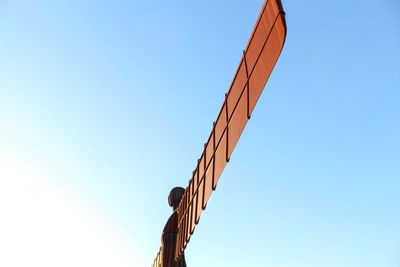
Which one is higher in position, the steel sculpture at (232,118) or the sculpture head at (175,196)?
the sculpture head at (175,196)

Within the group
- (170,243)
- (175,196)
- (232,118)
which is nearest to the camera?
(232,118)

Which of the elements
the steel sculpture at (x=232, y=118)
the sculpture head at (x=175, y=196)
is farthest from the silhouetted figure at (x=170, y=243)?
the sculpture head at (x=175, y=196)

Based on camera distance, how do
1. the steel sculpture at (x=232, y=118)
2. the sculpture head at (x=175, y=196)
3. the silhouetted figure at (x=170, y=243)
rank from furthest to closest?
1. the sculpture head at (x=175, y=196)
2. the silhouetted figure at (x=170, y=243)
3. the steel sculpture at (x=232, y=118)

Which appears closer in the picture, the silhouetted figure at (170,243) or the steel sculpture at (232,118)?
the steel sculpture at (232,118)

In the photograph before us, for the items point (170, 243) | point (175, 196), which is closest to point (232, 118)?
point (170, 243)

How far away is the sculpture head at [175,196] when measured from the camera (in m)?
8.29

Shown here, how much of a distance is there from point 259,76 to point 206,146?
6.38 feet

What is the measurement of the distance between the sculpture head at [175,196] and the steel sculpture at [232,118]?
0.51m

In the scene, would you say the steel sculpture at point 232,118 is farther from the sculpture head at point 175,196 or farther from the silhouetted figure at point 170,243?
the sculpture head at point 175,196

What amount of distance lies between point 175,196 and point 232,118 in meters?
3.42

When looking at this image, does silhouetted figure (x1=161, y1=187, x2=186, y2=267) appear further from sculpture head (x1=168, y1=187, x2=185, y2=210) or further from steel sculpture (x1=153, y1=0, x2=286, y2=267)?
sculpture head (x1=168, y1=187, x2=185, y2=210)

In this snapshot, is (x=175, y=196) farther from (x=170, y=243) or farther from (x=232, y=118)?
(x=232, y=118)

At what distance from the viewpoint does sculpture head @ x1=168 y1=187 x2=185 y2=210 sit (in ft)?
27.2

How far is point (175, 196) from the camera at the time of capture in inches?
327
